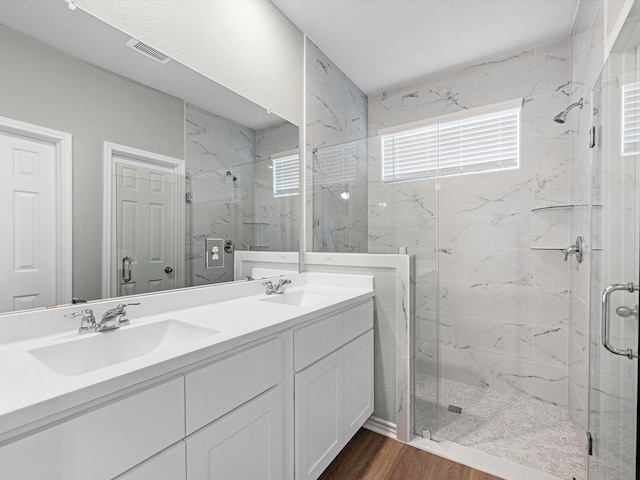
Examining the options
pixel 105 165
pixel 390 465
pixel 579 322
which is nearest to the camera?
pixel 105 165

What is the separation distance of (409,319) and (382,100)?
217 centimetres

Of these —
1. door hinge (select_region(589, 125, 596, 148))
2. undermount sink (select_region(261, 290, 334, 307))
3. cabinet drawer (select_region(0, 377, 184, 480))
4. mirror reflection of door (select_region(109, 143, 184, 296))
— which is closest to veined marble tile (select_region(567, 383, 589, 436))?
door hinge (select_region(589, 125, 596, 148))

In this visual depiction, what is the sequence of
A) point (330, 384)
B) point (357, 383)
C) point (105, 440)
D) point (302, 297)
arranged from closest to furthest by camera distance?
point (105, 440)
point (330, 384)
point (357, 383)
point (302, 297)

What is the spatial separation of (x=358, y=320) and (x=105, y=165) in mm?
1402

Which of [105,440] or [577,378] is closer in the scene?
[105,440]

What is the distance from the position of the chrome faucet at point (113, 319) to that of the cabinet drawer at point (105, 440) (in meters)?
0.46

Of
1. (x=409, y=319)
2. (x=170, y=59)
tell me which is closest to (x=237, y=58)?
(x=170, y=59)

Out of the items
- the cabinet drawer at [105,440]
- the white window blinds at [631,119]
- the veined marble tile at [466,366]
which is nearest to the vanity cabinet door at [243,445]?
the cabinet drawer at [105,440]

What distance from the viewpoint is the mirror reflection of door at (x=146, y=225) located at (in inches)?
50.9

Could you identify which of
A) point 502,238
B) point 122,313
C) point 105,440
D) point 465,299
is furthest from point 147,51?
point 465,299

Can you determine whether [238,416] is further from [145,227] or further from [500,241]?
[500,241]

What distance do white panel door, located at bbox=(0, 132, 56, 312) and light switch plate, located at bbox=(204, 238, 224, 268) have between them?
0.65 metres

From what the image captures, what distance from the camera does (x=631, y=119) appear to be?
1013 millimetres

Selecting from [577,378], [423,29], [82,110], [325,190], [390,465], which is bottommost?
[390,465]
